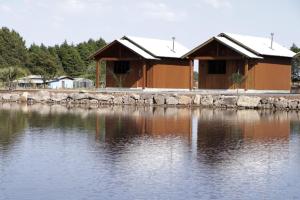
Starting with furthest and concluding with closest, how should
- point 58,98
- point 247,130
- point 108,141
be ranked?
point 58,98 → point 247,130 → point 108,141

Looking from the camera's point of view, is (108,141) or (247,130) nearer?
(108,141)

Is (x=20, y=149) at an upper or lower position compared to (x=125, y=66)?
lower

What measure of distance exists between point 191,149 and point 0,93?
42346mm

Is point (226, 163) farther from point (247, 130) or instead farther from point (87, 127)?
point (87, 127)

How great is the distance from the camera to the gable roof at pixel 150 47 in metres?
61.7

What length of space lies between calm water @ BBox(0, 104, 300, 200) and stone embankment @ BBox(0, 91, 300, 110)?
12977mm

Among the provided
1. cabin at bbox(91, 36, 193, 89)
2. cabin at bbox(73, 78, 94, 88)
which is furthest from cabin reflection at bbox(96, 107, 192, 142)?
cabin at bbox(73, 78, 94, 88)

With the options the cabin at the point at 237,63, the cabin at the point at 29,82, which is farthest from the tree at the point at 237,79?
the cabin at the point at 29,82

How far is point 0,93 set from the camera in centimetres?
6412

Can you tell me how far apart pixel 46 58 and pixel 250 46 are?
5508 centimetres

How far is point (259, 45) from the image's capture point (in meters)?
60.4

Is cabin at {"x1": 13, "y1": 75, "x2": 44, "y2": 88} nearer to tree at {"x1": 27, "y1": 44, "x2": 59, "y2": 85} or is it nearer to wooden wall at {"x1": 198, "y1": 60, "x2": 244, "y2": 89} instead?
tree at {"x1": 27, "y1": 44, "x2": 59, "y2": 85}

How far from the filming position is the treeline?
4180 inches

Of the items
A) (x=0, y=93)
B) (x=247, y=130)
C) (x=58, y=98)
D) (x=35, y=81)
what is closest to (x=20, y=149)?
(x=247, y=130)
